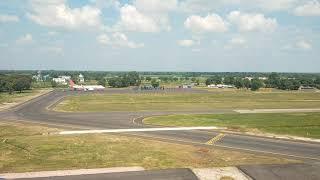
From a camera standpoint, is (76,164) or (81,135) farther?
(81,135)

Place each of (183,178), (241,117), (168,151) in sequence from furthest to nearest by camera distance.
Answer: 1. (241,117)
2. (168,151)
3. (183,178)

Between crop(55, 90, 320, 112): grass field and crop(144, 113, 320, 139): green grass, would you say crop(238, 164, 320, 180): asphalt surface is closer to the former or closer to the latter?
crop(144, 113, 320, 139): green grass

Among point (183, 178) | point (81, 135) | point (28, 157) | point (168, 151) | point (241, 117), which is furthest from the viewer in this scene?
point (241, 117)

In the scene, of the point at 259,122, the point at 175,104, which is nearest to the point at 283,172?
the point at 259,122

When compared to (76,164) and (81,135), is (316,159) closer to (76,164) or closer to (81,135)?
(76,164)

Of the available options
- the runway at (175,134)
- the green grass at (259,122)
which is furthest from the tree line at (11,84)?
the green grass at (259,122)

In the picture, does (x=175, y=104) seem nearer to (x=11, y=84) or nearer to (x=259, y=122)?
(x=259, y=122)

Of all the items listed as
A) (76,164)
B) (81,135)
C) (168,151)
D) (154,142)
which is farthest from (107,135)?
(76,164)
